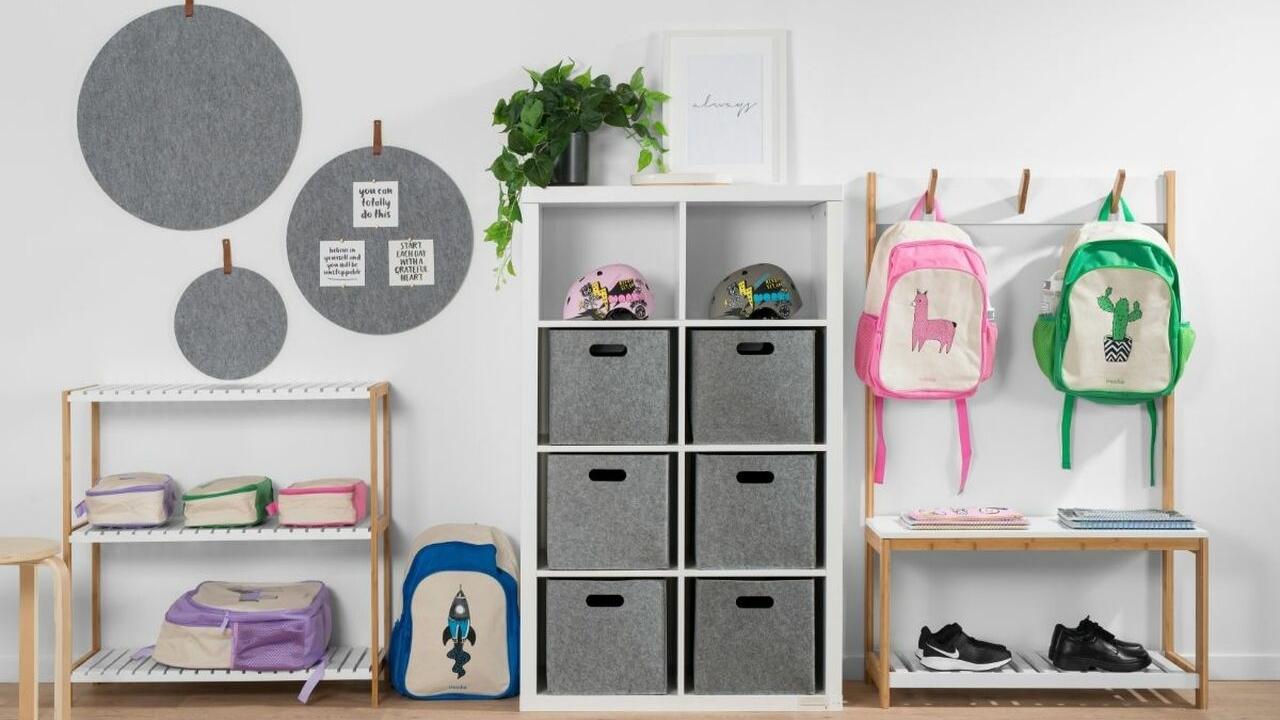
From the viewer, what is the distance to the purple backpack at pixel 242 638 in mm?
2697

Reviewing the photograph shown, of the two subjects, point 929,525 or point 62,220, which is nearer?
point 929,525

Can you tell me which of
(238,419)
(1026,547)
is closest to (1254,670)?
(1026,547)

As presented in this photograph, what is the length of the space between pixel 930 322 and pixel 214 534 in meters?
1.93

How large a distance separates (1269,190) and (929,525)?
138cm

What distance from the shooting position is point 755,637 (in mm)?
2658

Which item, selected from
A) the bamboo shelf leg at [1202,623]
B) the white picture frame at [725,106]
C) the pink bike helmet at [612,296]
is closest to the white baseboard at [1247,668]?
the bamboo shelf leg at [1202,623]

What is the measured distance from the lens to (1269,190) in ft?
9.68

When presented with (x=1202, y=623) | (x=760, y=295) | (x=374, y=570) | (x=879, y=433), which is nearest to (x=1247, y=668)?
(x=1202, y=623)

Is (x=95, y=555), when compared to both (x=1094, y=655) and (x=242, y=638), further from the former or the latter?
(x=1094, y=655)

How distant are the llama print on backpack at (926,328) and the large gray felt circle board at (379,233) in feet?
4.04

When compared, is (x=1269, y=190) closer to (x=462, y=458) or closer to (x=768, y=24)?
(x=768, y=24)

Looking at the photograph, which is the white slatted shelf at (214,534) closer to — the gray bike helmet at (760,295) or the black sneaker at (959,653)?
the gray bike helmet at (760,295)

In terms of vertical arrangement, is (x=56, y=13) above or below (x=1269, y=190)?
above

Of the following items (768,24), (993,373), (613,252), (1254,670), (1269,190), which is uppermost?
(768,24)
